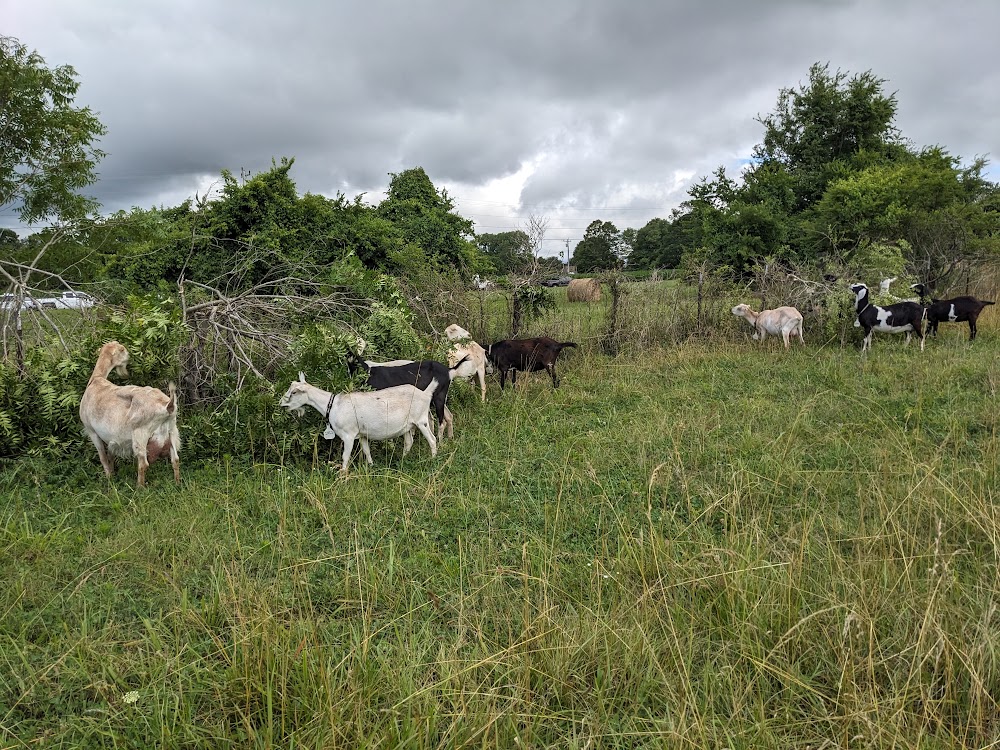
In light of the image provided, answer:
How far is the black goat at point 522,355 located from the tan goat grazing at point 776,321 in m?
4.93

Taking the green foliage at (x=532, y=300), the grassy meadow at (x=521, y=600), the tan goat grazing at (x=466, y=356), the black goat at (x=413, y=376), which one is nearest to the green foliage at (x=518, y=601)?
the grassy meadow at (x=521, y=600)

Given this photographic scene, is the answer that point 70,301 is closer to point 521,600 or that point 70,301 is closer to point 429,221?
point 521,600

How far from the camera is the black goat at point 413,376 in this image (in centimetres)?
625

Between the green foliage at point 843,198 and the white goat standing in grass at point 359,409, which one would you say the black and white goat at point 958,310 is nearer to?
the green foliage at point 843,198

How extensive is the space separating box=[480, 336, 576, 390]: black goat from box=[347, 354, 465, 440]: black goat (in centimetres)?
231

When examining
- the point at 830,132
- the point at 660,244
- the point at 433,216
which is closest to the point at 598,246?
the point at 660,244

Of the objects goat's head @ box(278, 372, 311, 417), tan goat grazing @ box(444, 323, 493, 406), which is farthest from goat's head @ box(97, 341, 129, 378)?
tan goat grazing @ box(444, 323, 493, 406)

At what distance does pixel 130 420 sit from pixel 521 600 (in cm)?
393

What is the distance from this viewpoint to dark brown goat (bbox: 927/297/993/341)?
34.2 feet

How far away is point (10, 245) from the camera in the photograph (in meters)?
11.4

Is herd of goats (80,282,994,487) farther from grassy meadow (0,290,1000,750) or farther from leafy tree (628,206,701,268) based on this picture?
leafy tree (628,206,701,268)

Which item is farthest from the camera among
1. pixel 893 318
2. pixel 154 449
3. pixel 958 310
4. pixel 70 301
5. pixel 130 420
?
pixel 958 310

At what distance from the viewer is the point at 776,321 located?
36.1 ft

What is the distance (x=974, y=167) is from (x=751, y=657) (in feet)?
87.1
